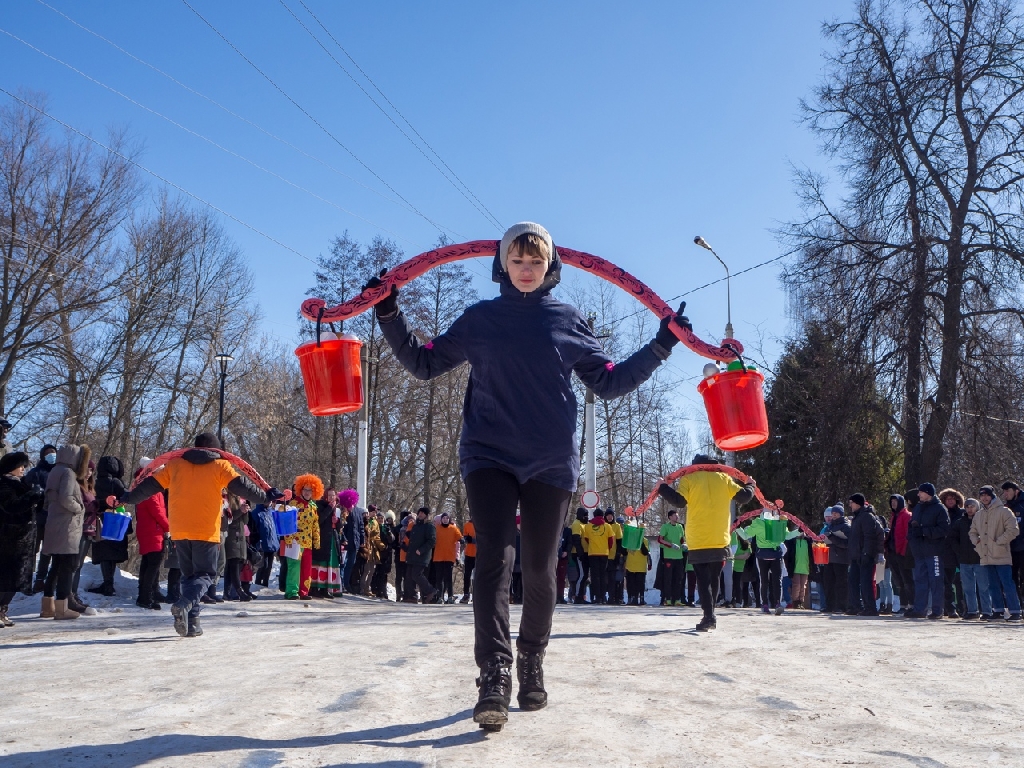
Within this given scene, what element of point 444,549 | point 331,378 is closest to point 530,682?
point 331,378

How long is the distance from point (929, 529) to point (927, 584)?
1.04 metres

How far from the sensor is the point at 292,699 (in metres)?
4.45

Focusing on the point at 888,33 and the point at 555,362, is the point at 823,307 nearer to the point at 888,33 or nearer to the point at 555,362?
the point at 888,33

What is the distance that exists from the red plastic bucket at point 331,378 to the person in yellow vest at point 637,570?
47.1ft

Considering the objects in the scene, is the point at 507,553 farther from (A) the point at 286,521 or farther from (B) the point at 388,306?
(A) the point at 286,521

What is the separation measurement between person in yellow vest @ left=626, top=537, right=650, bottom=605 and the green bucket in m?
0.22

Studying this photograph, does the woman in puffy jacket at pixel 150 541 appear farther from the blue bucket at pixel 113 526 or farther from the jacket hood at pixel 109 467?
the jacket hood at pixel 109 467

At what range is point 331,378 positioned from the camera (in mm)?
6285

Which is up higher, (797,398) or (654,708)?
(797,398)

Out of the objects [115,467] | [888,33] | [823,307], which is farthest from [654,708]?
[888,33]

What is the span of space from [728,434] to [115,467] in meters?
→ 8.20

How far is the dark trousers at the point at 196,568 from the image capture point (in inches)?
318

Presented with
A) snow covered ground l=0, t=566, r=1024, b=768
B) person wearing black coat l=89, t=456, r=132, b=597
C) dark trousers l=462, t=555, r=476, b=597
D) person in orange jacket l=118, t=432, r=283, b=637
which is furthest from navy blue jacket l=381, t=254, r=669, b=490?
dark trousers l=462, t=555, r=476, b=597

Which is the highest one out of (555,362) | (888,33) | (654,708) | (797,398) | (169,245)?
(888,33)
